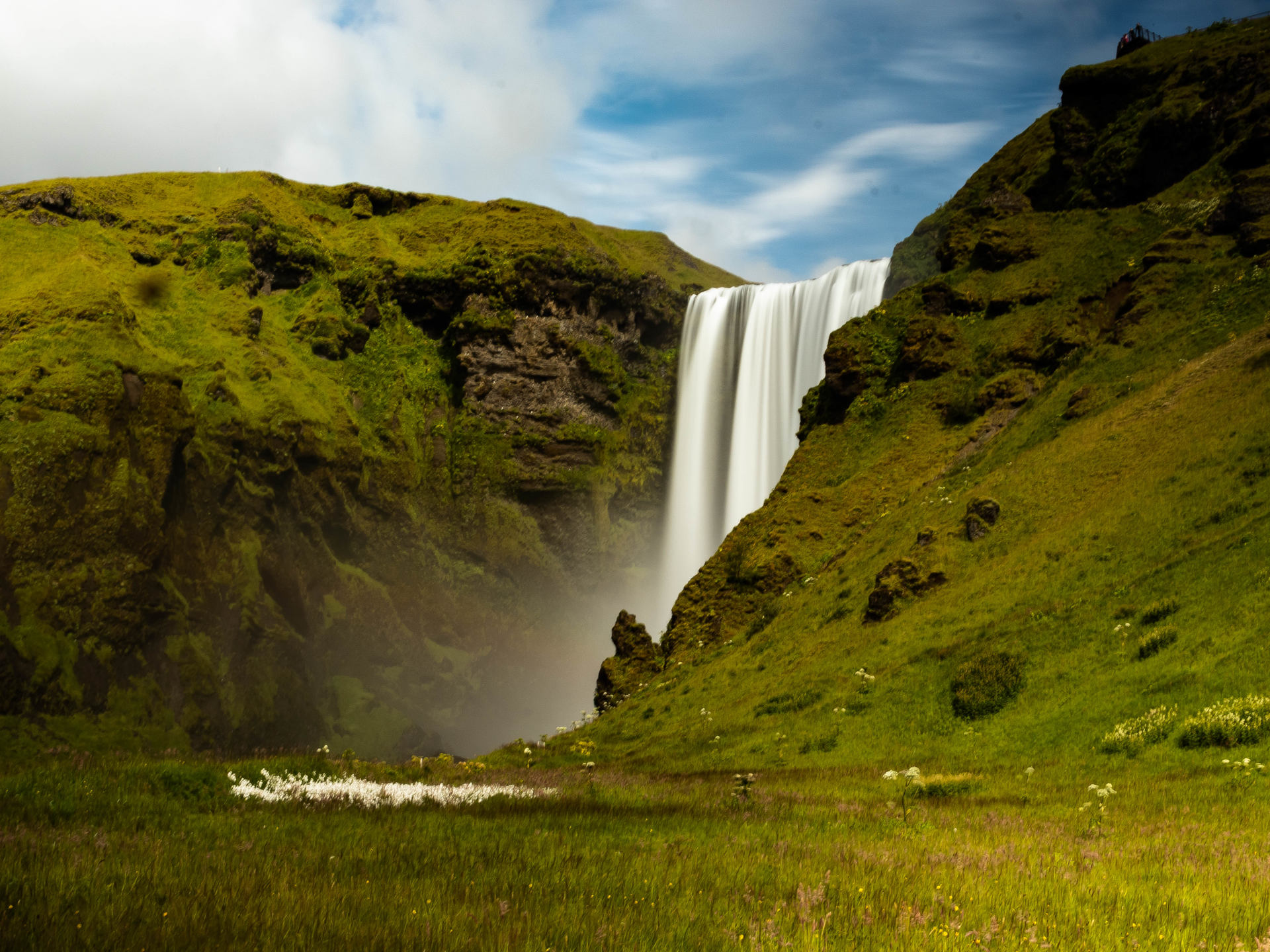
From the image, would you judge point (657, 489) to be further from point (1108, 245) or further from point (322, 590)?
point (1108, 245)

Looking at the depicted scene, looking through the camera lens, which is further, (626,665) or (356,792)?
(626,665)

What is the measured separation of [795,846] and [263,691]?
59329 mm

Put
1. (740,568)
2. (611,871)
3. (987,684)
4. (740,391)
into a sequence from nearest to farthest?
(611,871) → (987,684) → (740,568) → (740,391)

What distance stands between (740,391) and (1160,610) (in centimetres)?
5841

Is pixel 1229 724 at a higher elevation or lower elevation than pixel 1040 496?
lower

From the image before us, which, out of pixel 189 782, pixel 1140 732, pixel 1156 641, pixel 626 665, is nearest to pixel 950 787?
pixel 1140 732

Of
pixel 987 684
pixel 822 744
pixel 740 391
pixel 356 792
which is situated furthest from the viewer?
pixel 740 391

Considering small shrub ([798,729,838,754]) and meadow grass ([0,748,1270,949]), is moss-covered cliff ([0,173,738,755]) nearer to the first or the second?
Answer: small shrub ([798,729,838,754])

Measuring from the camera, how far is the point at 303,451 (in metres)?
68.6

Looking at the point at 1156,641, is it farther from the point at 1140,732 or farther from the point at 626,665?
the point at 626,665

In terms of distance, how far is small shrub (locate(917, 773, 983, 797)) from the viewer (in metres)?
11.3

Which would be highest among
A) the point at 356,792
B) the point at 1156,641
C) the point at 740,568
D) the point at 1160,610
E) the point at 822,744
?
the point at 740,568

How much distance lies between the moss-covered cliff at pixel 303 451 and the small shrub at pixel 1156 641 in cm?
4912

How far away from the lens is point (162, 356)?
62281mm
